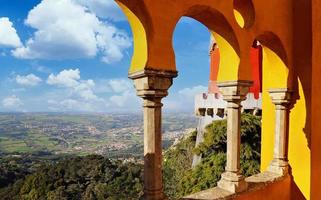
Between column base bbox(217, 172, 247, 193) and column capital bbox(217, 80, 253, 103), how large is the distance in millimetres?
1110

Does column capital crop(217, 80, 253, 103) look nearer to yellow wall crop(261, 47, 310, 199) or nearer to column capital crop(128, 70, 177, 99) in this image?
yellow wall crop(261, 47, 310, 199)

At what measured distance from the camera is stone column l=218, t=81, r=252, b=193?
16.9 ft

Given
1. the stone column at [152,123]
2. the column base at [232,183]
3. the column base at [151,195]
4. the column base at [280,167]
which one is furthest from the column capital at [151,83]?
the column base at [280,167]

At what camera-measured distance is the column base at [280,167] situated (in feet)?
20.6

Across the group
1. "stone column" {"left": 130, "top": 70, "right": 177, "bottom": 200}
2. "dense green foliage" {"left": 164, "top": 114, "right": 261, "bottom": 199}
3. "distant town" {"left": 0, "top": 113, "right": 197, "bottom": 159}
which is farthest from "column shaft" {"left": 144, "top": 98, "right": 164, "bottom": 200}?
"distant town" {"left": 0, "top": 113, "right": 197, "bottom": 159}

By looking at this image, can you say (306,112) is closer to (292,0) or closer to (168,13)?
(292,0)

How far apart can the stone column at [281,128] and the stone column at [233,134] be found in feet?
4.40

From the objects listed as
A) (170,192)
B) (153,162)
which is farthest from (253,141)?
(170,192)

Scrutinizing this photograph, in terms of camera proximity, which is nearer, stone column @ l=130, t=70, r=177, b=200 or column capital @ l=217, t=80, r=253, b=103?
stone column @ l=130, t=70, r=177, b=200

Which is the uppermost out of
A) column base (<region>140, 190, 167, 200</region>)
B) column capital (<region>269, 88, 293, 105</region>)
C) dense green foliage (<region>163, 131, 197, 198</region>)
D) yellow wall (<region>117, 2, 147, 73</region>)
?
yellow wall (<region>117, 2, 147, 73</region>)

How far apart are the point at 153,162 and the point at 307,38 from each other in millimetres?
4035

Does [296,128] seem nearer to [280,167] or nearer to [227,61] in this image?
[280,167]

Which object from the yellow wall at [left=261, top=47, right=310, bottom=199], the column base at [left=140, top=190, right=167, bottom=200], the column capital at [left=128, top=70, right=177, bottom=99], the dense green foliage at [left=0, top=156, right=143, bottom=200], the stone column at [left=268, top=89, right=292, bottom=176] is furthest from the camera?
the dense green foliage at [left=0, top=156, right=143, bottom=200]

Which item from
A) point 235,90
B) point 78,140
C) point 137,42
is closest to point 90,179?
point 235,90
